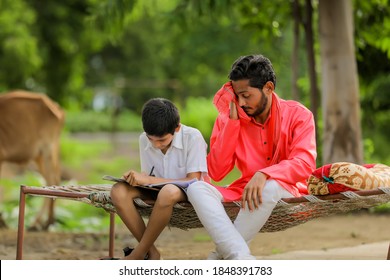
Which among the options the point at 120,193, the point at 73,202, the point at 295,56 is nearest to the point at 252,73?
the point at 120,193

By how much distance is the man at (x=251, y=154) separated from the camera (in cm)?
440

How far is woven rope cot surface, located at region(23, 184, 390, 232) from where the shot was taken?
4453 millimetres

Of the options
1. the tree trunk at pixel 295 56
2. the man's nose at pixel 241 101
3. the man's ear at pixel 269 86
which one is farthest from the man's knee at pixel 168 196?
the tree trunk at pixel 295 56

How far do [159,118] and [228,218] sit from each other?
0.61 metres

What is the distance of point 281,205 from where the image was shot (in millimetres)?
4465

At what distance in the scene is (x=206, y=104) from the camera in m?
20.5

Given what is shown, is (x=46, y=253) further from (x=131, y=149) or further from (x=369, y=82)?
(x=131, y=149)

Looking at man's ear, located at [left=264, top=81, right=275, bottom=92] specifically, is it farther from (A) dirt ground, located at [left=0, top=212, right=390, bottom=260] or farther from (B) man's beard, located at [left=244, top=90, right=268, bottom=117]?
(A) dirt ground, located at [left=0, top=212, right=390, bottom=260]

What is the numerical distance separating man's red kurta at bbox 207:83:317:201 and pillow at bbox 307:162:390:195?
4.5 inches

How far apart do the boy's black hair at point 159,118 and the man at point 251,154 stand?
0.31 metres

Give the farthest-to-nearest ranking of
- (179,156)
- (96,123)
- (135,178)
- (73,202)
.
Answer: (96,123), (73,202), (179,156), (135,178)

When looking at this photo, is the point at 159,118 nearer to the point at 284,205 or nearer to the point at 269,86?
the point at 269,86

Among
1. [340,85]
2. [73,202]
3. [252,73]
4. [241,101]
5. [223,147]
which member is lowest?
[73,202]
